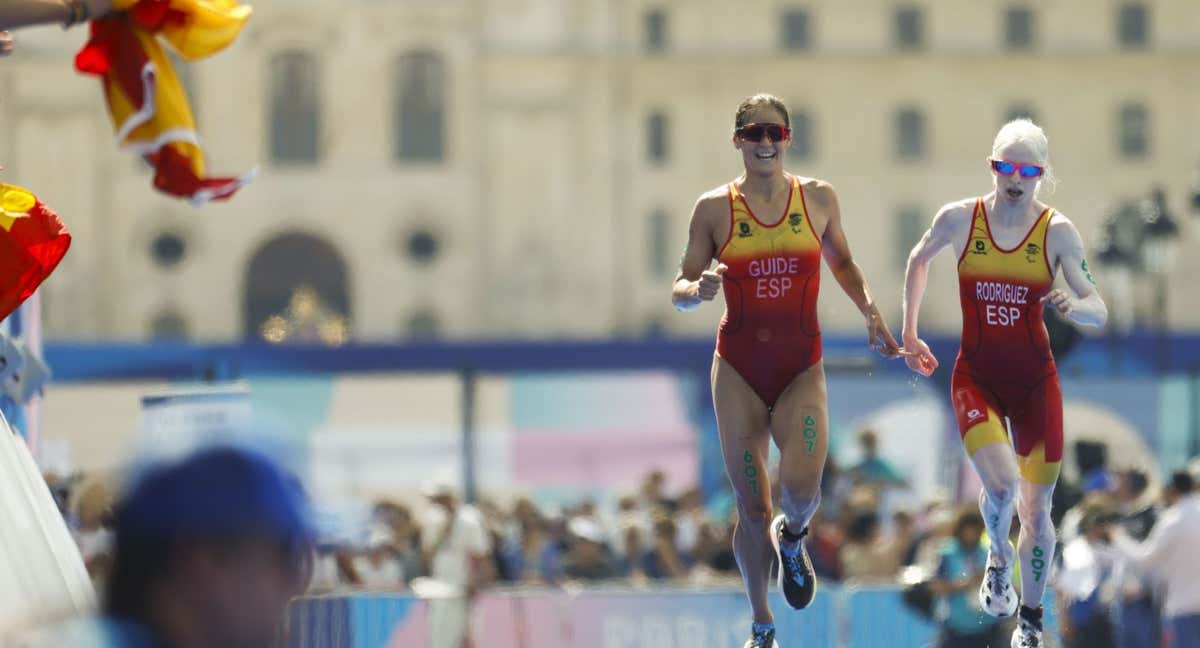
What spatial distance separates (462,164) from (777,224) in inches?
2412

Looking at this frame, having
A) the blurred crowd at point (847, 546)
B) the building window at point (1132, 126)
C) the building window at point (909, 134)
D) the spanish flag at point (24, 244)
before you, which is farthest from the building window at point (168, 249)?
the spanish flag at point (24, 244)

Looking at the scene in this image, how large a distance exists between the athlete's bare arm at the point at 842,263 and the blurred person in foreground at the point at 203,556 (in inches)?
256

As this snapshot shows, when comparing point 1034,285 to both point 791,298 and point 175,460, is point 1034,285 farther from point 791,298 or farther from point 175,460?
point 175,460

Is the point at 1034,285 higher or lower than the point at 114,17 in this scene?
lower

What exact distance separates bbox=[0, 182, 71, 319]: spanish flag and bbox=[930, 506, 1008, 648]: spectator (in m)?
7.53

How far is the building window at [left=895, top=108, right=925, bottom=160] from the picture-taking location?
246ft

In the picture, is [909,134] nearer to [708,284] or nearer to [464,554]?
[464,554]

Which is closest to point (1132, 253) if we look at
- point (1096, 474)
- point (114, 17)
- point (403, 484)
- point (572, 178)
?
point (403, 484)

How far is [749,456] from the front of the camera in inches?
380

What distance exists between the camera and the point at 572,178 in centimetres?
6975

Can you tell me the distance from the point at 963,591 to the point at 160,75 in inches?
334

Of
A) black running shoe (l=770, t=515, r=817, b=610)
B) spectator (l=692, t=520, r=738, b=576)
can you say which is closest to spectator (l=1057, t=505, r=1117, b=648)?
spectator (l=692, t=520, r=738, b=576)

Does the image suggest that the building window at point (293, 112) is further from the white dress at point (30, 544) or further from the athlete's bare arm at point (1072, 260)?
the white dress at point (30, 544)

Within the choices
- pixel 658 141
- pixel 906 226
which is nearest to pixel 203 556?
pixel 658 141
